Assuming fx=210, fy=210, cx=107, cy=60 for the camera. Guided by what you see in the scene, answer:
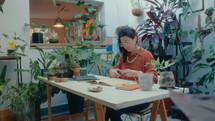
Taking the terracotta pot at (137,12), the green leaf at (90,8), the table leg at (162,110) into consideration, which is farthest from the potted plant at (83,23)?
the table leg at (162,110)

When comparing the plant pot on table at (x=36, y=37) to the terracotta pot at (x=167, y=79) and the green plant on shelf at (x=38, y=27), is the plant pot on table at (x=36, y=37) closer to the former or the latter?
the green plant on shelf at (x=38, y=27)

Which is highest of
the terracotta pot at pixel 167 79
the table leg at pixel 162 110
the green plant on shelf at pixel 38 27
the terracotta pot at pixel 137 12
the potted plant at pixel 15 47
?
the terracotta pot at pixel 137 12

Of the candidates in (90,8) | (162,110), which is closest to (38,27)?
(90,8)

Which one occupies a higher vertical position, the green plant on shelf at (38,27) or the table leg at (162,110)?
the green plant on shelf at (38,27)

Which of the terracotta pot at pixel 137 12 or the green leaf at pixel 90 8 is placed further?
the terracotta pot at pixel 137 12

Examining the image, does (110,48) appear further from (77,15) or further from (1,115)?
(1,115)

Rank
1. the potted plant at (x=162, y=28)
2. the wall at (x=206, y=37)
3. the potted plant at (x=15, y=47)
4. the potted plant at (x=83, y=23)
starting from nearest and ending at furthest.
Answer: the potted plant at (x=15, y=47) → the wall at (x=206, y=37) → the potted plant at (x=162, y=28) → the potted plant at (x=83, y=23)

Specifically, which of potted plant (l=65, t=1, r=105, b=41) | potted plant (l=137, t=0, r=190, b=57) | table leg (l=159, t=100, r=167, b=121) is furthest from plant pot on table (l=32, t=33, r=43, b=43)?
table leg (l=159, t=100, r=167, b=121)

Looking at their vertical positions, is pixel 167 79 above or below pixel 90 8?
below

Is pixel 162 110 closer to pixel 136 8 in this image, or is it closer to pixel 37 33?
pixel 37 33

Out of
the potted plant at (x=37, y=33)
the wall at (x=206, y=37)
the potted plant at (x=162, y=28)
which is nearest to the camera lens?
the wall at (x=206, y=37)

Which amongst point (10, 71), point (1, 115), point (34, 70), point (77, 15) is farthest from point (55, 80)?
point (77, 15)

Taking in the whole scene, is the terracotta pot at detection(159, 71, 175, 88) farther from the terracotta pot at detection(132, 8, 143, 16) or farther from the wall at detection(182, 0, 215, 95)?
the terracotta pot at detection(132, 8, 143, 16)

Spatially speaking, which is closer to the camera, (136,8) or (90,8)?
(90,8)
